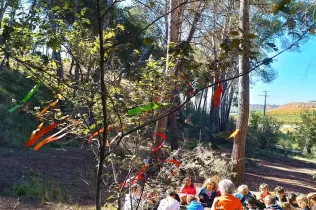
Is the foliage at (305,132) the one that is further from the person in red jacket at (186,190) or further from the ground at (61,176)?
the person in red jacket at (186,190)

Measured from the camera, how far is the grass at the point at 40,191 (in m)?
6.48

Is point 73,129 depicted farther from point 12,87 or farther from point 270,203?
point 12,87

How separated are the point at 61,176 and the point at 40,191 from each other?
1.56 metres

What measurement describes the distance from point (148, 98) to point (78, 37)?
0.81 m

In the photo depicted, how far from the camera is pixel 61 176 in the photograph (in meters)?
8.18

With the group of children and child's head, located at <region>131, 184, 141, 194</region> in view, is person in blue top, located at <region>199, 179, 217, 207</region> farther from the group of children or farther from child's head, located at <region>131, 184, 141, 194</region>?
child's head, located at <region>131, 184, 141, 194</region>

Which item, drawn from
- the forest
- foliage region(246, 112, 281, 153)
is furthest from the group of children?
foliage region(246, 112, 281, 153)

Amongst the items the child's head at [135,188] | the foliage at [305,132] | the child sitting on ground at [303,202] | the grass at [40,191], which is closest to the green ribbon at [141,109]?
the child's head at [135,188]

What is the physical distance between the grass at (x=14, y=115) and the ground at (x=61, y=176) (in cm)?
105

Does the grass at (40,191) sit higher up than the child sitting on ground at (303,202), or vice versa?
the child sitting on ground at (303,202)

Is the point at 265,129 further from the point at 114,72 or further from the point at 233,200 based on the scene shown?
the point at 114,72

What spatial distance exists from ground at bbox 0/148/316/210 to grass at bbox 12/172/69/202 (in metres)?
0.11

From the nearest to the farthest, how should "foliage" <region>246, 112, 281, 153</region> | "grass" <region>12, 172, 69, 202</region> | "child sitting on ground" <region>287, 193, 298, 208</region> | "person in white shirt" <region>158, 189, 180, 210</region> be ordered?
1. "person in white shirt" <region>158, 189, 180, 210</region>
2. "child sitting on ground" <region>287, 193, 298, 208</region>
3. "grass" <region>12, 172, 69, 202</region>
4. "foliage" <region>246, 112, 281, 153</region>

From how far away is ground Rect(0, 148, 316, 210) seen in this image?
6.23 m
